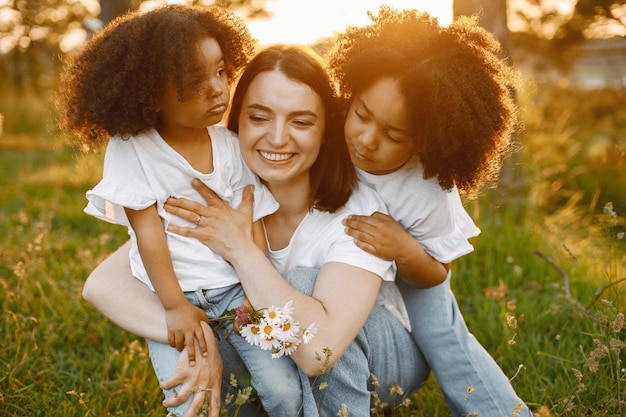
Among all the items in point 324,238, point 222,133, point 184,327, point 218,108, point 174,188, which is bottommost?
point 184,327

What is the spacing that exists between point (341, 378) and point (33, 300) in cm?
186

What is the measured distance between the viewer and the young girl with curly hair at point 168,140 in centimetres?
207

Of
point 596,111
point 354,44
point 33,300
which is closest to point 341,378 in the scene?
point 354,44

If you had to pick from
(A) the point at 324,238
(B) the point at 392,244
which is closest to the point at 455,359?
(B) the point at 392,244

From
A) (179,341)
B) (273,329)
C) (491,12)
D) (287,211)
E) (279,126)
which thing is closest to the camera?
(273,329)

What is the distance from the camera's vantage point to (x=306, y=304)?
6.80 ft

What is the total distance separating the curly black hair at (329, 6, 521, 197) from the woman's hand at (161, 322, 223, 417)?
105cm

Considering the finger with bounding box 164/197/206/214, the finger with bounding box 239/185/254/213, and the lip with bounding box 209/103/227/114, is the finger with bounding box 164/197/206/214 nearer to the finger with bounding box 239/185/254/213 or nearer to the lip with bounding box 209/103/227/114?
the finger with bounding box 239/185/254/213

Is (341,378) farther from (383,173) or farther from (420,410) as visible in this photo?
(383,173)

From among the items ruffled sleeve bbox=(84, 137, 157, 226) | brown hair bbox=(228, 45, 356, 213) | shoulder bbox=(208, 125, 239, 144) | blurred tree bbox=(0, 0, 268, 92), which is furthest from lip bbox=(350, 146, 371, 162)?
blurred tree bbox=(0, 0, 268, 92)

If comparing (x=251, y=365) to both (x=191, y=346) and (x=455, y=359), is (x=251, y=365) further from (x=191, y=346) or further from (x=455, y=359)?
(x=455, y=359)

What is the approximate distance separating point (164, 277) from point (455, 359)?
122 cm

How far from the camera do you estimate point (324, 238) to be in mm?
2348

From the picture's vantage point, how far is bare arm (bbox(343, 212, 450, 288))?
222 cm
